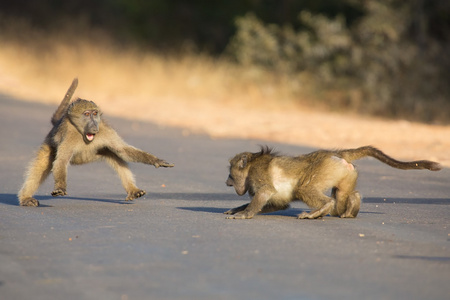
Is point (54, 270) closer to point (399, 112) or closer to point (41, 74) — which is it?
point (399, 112)

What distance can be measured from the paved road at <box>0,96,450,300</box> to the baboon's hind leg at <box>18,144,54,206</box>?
0.17m

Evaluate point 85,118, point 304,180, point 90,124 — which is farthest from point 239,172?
point 85,118

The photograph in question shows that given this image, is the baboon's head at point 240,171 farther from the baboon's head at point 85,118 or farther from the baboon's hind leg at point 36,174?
the baboon's hind leg at point 36,174

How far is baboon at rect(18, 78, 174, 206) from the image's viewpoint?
9242 millimetres

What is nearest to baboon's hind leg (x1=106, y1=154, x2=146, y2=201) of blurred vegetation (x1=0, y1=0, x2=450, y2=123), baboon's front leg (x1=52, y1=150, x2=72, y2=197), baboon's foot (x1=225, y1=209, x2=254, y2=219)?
baboon's front leg (x1=52, y1=150, x2=72, y2=197)

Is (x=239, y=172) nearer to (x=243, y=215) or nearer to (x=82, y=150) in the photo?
(x=243, y=215)

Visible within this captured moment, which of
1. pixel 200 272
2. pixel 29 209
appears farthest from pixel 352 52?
pixel 200 272

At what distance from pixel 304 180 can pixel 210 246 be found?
6.28 feet

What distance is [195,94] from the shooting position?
27156 mm

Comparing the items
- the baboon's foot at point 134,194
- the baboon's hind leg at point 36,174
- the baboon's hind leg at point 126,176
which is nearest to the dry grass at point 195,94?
the baboon's hind leg at point 126,176

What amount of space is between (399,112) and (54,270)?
20.2 metres

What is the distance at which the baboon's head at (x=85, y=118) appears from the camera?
9.25 m

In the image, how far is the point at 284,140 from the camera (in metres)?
17.0

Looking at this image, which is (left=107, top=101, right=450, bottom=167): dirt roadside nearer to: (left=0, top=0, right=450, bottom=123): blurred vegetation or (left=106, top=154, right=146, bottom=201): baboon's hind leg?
(left=0, top=0, right=450, bottom=123): blurred vegetation
